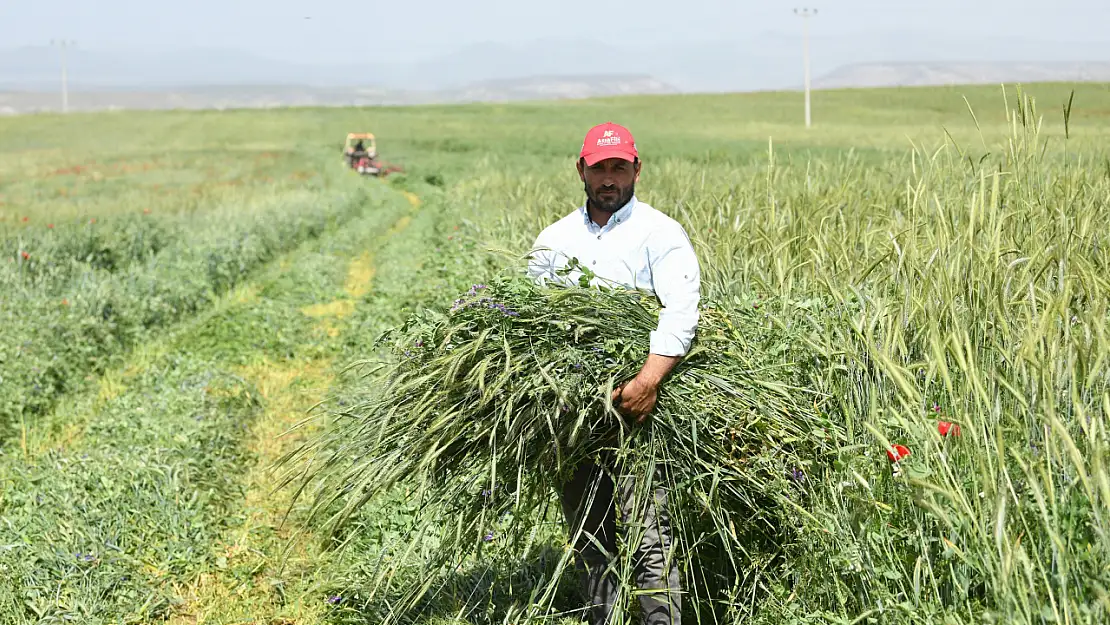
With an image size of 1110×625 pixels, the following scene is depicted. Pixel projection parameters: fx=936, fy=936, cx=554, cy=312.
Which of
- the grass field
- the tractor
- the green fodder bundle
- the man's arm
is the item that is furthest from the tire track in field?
the tractor

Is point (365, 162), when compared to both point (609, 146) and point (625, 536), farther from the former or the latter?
point (625, 536)

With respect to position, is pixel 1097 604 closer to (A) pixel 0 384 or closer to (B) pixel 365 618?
(B) pixel 365 618

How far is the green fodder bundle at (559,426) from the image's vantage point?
265cm

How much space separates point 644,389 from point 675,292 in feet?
1.04

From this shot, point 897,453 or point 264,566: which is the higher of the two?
point 897,453

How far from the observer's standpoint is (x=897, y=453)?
225cm

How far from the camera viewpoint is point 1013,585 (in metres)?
1.80

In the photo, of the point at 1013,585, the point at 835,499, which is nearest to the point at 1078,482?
the point at 1013,585

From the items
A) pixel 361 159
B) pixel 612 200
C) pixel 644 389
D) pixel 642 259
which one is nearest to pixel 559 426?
pixel 644 389

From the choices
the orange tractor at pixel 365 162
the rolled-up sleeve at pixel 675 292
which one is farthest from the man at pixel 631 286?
the orange tractor at pixel 365 162

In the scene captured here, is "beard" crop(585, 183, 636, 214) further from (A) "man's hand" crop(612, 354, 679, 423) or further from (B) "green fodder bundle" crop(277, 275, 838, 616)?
(A) "man's hand" crop(612, 354, 679, 423)

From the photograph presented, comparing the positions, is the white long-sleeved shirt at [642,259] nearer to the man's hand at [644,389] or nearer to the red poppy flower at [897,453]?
the man's hand at [644,389]

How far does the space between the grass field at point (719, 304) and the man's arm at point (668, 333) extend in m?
0.41

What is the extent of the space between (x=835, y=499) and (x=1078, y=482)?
2.10 feet
